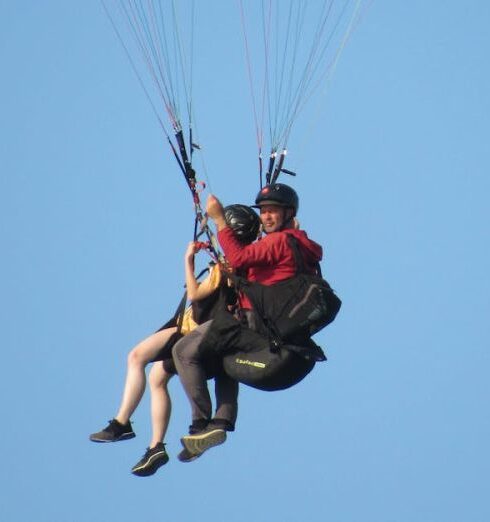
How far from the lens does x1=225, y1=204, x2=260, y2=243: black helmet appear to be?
1886 cm

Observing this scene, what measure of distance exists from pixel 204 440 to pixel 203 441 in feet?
0.05

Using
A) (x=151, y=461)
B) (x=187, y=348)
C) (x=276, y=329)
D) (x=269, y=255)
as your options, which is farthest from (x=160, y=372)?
(x=269, y=255)

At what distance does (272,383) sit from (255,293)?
0.91 meters

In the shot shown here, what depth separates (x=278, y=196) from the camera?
1856 cm

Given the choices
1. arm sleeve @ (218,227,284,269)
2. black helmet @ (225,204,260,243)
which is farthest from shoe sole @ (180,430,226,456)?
black helmet @ (225,204,260,243)

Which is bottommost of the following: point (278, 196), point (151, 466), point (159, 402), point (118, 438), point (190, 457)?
point (190, 457)

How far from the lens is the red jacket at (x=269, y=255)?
18.2 metres

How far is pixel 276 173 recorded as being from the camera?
65.6 ft

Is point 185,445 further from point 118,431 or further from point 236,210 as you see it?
point 236,210

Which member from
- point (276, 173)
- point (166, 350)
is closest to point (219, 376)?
point (166, 350)

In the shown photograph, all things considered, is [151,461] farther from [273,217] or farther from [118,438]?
[273,217]

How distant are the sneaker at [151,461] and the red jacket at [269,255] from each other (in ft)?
6.82

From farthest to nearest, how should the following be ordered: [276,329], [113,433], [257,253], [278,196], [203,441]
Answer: [113,433] → [203,441] → [278,196] → [276,329] → [257,253]

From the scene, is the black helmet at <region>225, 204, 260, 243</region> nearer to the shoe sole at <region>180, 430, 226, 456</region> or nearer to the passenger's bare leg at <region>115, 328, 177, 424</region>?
the passenger's bare leg at <region>115, 328, 177, 424</region>
